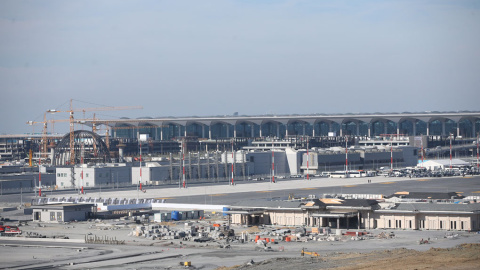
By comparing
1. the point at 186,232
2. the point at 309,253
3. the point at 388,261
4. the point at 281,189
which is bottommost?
the point at 309,253

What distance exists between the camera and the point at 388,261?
3638cm

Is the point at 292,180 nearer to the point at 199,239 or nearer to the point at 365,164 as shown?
the point at 365,164

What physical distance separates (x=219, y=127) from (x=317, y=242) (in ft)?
445

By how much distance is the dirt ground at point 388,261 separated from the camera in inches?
1374

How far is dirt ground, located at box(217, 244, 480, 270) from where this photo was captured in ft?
115

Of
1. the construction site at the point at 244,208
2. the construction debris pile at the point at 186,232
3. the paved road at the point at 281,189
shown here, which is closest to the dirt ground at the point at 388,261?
the construction site at the point at 244,208

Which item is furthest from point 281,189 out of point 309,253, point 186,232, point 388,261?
point 388,261

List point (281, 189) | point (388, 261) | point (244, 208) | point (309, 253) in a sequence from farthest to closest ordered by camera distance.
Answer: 1. point (281, 189)
2. point (244, 208)
3. point (309, 253)
4. point (388, 261)

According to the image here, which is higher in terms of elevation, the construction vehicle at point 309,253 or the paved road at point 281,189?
the paved road at point 281,189

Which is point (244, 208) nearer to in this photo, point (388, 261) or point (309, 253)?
point (309, 253)

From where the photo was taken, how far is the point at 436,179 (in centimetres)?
10288

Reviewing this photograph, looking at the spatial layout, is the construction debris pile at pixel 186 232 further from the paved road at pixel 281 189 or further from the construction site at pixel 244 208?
the paved road at pixel 281 189

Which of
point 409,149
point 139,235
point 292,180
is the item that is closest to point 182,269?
point 139,235

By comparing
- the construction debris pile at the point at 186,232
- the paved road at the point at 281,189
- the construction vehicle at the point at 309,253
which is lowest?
the construction vehicle at the point at 309,253
